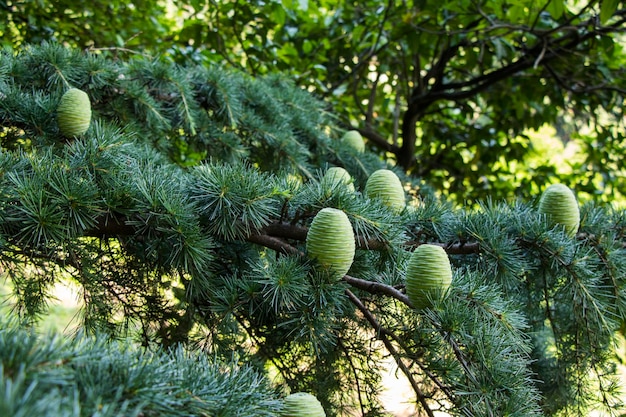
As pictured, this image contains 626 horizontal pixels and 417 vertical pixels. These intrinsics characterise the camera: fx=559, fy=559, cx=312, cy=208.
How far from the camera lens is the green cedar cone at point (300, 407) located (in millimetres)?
576

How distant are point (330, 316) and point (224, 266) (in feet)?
0.69

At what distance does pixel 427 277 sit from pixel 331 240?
0.12m

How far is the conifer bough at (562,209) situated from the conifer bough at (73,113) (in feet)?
2.66

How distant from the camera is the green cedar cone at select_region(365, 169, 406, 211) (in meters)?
0.89

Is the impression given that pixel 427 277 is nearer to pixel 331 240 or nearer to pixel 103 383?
pixel 331 240

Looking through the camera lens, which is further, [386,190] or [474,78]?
[474,78]

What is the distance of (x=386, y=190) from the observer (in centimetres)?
89

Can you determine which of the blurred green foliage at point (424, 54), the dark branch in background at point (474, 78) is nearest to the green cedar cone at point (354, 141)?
the blurred green foliage at point (424, 54)

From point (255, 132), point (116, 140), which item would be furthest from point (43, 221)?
point (255, 132)

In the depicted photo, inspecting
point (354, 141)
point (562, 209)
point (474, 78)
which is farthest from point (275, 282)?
point (474, 78)

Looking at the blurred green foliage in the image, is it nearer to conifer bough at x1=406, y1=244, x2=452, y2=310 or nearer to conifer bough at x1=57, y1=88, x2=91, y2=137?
conifer bough at x1=57, y1=88, x2=91, y2=137

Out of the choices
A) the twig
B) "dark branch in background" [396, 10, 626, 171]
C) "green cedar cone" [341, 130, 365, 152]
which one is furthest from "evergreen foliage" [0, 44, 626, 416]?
"dark branch in background" [396, 10, 626, 171]

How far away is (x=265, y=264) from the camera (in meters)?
0.74

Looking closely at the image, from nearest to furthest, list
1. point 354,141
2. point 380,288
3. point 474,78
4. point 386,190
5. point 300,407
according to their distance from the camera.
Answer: point 300,407 → point 380,288 → point 386,190 → point 354,141 → point 474,78
